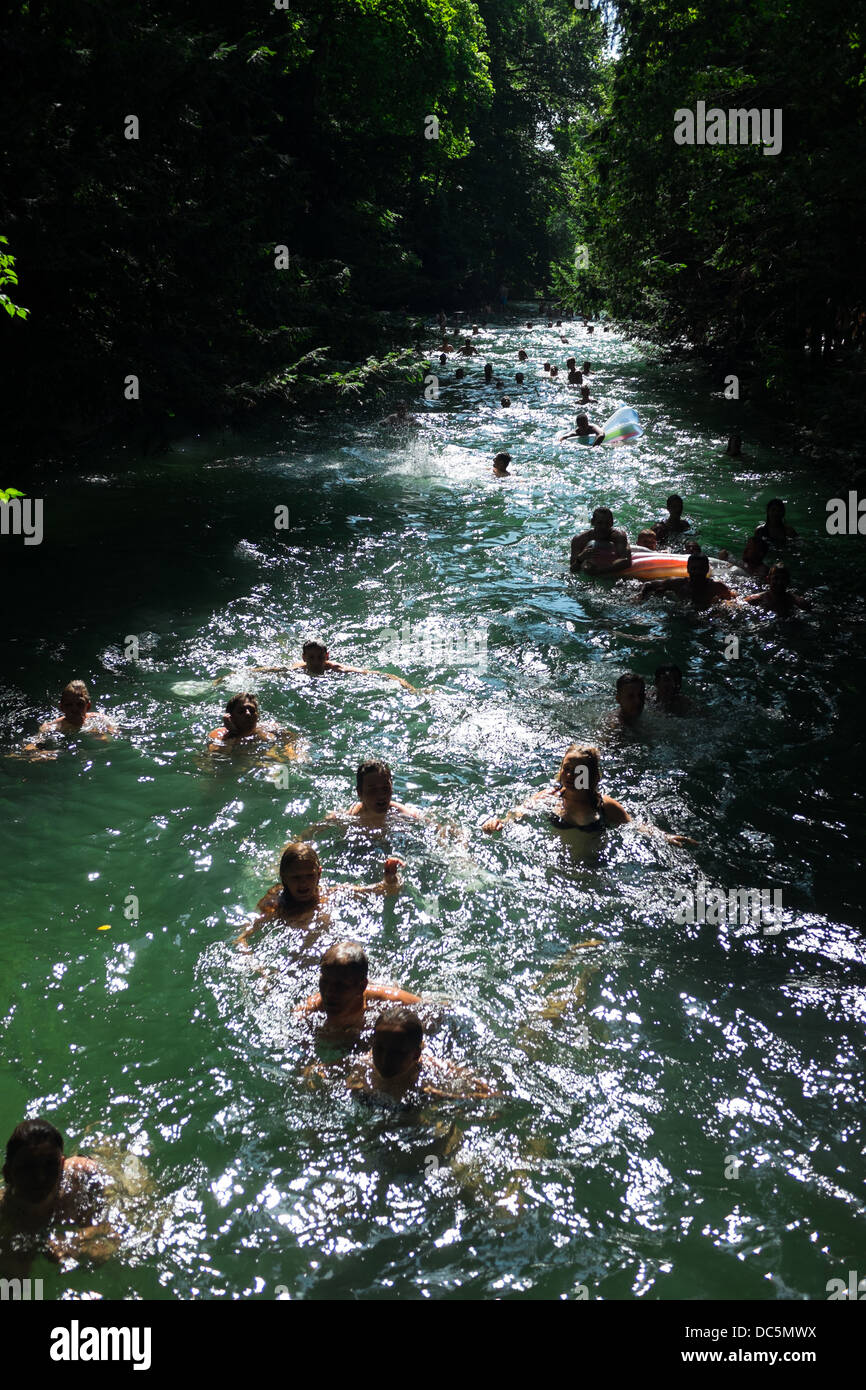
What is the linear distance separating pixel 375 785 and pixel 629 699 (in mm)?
2911

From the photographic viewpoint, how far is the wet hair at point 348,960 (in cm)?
519

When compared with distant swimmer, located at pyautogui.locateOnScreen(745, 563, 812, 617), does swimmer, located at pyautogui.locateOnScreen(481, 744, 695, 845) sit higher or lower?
lower

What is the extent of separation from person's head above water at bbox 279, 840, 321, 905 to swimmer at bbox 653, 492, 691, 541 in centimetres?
1019

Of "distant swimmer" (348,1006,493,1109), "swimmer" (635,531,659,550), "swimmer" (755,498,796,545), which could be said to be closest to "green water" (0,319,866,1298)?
"distant swimmer" (348,1006,493,1109)

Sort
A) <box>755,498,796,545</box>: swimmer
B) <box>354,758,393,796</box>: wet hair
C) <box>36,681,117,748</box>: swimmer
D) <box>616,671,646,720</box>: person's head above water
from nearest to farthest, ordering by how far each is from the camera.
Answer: <box>354,758,393,796</box>: wet hair
<box>616,671,646,720</box>: person's head above water
<box>36,681,117,748</box>: swimmer
<box>755,498,796,545</box>: swimmer

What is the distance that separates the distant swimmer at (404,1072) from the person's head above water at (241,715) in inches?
160

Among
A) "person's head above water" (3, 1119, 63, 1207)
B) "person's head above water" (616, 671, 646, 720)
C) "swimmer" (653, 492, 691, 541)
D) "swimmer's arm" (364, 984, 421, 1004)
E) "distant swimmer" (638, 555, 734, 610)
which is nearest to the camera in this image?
"person's head above water" (3, 1119, 63, 1207)

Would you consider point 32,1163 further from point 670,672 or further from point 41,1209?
point 670,672

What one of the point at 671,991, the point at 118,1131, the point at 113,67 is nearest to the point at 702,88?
the point at 113,67

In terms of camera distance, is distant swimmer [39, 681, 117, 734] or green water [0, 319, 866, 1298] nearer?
green water [0, 319, 866, 1298]

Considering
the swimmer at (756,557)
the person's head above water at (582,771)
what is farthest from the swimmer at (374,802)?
the swimmer at (756,557)

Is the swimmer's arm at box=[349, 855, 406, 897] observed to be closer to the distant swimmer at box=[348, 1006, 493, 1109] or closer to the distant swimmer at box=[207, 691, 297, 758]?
the distant swimmer at box=[348, 1006, 493, 1109]

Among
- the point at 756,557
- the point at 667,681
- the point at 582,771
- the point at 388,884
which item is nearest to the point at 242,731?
the point at 388,884

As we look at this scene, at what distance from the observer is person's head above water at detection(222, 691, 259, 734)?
28.2ft
